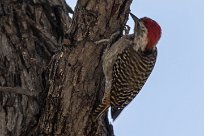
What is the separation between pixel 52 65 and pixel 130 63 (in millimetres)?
1195

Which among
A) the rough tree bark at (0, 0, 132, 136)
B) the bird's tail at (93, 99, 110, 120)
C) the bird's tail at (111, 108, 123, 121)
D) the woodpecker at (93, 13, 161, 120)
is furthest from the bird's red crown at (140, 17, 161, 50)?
→ the bird's tail at (93, 99, 110, 120)

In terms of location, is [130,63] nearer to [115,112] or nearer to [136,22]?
[136,22]

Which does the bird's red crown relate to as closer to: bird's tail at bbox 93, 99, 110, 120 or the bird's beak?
the bird's beak

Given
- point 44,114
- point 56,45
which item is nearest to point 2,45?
point 56,45

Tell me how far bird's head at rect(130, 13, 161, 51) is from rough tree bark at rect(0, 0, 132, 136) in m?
0.60

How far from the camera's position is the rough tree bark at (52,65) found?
4.53 m

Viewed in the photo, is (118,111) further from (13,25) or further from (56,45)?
(13,25)

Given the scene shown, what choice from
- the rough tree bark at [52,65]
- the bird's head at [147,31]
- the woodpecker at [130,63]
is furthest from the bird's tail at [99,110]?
the bird's head at [147,31]

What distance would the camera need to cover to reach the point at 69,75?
15.1 ft

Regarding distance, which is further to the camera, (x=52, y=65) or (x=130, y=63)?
(x=130, y=63)

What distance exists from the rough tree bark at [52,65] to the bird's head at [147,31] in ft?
1.96

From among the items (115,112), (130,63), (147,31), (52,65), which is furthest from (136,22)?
(52,65)

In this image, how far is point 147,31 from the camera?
18.3ft

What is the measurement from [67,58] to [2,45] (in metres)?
1.11
